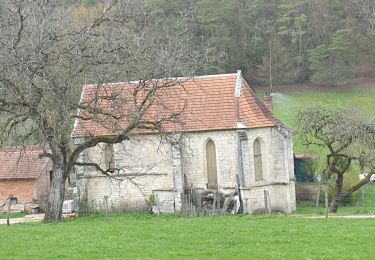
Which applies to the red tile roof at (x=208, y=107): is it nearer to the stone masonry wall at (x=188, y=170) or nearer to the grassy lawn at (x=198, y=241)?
the stone masonry wall at (x=188, y=170)

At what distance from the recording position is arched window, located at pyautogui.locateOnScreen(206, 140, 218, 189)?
1489 inches

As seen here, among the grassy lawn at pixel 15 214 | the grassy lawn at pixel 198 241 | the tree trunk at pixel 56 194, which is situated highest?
the tree trunk at pixel 56 194

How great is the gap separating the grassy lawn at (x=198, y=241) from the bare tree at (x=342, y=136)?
12.6 m

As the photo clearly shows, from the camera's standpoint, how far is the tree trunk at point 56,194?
2898 cm

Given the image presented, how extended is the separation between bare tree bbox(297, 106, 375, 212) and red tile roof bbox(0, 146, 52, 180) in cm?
1493

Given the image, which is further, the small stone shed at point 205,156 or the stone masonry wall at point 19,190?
the stone masonry wall at point 19,190

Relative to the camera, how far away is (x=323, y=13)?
82750mm

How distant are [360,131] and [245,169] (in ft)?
18.8

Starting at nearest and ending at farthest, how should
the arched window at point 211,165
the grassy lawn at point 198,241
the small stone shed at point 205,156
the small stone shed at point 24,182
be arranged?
the grassy lawn at point 198,241 → the small stone shed at point 205,156 → the arched window at point 211,165 → the small stone shed at point 24,182


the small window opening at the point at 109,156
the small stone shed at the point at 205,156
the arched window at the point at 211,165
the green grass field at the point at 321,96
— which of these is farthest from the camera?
the green grass field at the point at 321,96

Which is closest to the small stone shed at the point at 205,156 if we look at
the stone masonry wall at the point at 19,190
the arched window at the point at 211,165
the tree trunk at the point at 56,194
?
the arched window at the point at 211,165

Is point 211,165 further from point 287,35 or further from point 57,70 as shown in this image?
point 287,35

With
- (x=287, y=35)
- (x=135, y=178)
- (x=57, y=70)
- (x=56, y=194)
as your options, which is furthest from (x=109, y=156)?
(x=287, y=35)

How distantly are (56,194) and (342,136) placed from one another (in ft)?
46.6
